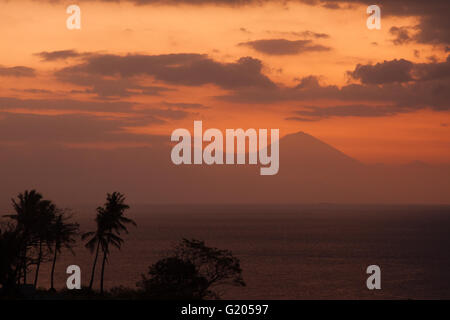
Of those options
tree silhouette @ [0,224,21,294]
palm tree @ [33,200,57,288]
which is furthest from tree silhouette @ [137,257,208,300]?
palm tree @ [33,200,57,288]

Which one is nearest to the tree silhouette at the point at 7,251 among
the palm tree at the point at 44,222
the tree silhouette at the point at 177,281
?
the palm tree at the point at 44,222

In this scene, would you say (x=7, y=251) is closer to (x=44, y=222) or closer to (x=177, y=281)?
(x=44, y=222)

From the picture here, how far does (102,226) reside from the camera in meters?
63.7

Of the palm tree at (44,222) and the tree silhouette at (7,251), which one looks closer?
the tree silhouette at (7,251)

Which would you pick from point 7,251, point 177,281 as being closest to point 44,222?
point 7,251

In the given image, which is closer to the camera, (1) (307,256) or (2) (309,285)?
(2) (309,285)

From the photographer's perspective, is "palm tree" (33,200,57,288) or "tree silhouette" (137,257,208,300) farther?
"palm tree" (33,200,57,288)

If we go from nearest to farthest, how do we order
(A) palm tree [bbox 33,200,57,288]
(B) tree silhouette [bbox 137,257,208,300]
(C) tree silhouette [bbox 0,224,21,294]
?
(C) tree silhouette [bbox 0,224,21,294] → (B) tree silhouette [bbox 137,257,208,300] → (A) palm tree [bbox 33,200,57,288]

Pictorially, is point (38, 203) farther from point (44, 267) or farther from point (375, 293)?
point (44, 267)

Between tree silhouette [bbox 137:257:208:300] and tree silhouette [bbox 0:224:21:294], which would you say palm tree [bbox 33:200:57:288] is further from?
tree silhouette [bbox 137:257:208:300]

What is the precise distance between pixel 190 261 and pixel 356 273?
9278cm

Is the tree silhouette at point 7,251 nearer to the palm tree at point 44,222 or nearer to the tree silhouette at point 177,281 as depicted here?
the palm tree at point 44,222

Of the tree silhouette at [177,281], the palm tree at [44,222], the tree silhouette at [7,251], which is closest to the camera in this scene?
A: the tree silhouette at [7,251]
